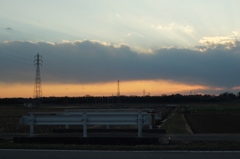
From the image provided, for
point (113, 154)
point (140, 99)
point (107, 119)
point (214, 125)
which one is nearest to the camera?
point (113, 154)

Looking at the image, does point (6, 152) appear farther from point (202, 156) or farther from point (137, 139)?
point (202, 156)

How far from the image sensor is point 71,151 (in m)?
10.3

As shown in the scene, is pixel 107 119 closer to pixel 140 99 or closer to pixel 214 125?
pixel 214 125

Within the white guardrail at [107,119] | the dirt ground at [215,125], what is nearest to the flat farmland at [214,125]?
the dirt ground at [215,125]

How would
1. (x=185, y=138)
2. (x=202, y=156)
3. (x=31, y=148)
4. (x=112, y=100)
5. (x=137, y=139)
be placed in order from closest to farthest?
(x=202, y=156) → (x=31, y=148) → (x=137, y=139) → (x=185, y=138) → (x=112, y=100)

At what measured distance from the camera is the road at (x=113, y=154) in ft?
30.5

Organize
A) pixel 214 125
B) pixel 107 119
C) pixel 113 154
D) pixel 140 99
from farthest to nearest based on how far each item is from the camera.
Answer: pixel 140 99 < pixel 214 125 < pixel 107 119 < pixel 113 154

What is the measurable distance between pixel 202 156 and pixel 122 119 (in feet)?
13.8

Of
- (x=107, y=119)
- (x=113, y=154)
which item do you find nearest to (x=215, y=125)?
(x=107, y=119)

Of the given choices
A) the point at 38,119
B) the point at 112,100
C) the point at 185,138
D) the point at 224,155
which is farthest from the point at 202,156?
the point at 112,100

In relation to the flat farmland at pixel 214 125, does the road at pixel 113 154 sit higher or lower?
higher

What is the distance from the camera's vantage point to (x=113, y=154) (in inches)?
383

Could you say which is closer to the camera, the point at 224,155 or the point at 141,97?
the point at 224,155

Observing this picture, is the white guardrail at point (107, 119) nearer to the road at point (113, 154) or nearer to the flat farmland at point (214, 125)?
the road at point (113, 154)
